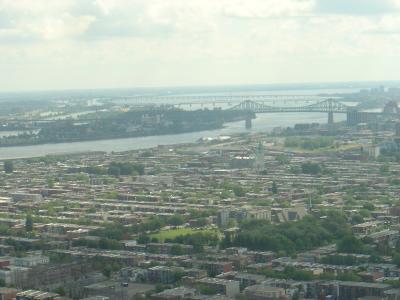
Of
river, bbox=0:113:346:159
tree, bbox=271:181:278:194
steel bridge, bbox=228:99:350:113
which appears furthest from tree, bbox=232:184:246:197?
steel bridge, bbox=228:99:350:113

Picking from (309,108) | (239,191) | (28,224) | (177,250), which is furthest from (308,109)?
(177,250)

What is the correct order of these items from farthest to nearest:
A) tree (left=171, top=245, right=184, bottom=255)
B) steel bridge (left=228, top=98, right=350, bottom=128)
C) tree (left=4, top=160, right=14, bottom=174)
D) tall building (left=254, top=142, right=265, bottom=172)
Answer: steel bridge (left=228, top=98, right=350, bottom=128)
tree (left=4, top=160, right=14, bottom=174)
tall building (left=254, top=142, right=265, bottom=172)
tree (left=171, top=245, right=184, bottom=255)

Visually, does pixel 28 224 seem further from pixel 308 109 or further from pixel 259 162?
pixel 308 109

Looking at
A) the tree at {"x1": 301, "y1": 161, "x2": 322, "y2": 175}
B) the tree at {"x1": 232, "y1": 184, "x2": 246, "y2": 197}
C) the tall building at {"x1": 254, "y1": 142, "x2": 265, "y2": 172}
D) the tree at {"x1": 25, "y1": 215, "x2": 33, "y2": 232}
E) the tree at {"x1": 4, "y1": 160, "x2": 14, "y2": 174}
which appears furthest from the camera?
the tree at {"x1": 4, "y1": 160, "x2": 14, "y2": 174}

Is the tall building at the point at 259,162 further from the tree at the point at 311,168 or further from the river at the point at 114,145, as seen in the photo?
the river at the point at 114,145

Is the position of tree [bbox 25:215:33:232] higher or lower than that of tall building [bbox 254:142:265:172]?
higher

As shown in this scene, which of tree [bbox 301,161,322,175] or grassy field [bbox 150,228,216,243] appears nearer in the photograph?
grassy field [bbox 150,228,216,243]

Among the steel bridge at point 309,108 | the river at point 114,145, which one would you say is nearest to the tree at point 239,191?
the river at point 114,145

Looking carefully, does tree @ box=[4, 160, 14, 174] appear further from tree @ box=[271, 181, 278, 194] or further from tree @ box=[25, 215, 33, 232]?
tree @ box=[25, 215, 33, 232]

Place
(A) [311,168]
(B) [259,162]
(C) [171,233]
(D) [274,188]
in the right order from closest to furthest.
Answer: (C) [171,233], (D) [274,188], (A) [311,168], (B) [259,162]

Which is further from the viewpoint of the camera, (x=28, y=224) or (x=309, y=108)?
(x=309, y=108)

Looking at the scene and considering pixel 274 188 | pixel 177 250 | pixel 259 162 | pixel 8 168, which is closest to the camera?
pixel 177 250
